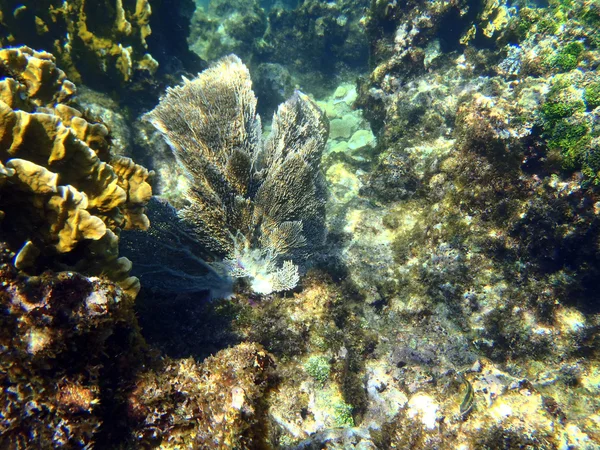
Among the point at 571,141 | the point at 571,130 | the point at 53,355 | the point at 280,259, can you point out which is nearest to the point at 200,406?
the point at 53,355

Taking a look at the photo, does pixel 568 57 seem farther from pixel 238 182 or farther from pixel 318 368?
pixel 318 368

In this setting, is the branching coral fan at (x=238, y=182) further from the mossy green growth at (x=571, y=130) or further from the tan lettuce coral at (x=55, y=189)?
the mossy green growth at (x=571, y=130)

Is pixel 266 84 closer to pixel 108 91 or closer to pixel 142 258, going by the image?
pixel 108 91

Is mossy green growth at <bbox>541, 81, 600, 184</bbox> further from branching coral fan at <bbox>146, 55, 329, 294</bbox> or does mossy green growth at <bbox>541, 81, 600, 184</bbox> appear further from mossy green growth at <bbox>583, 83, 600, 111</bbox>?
branching coral fan at <bbox>146, 55, 329, 294</bbox>

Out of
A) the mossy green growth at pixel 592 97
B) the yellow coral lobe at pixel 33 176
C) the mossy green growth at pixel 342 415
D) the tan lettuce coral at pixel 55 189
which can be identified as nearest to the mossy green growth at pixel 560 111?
the mossy green growth at pixel 592 97

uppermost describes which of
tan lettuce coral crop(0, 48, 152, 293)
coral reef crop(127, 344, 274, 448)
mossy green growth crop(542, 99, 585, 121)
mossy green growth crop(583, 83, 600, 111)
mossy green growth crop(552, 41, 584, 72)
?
mossy green growth crop(552, 41, 584, 72)

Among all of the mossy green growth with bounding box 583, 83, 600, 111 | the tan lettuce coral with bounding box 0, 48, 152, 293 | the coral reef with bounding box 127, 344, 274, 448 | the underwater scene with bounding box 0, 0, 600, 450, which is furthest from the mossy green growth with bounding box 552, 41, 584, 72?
the tan lettuce coral with bounding box 0, 48, 152, 293

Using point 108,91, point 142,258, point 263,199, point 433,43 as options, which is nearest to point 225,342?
point 142,258
